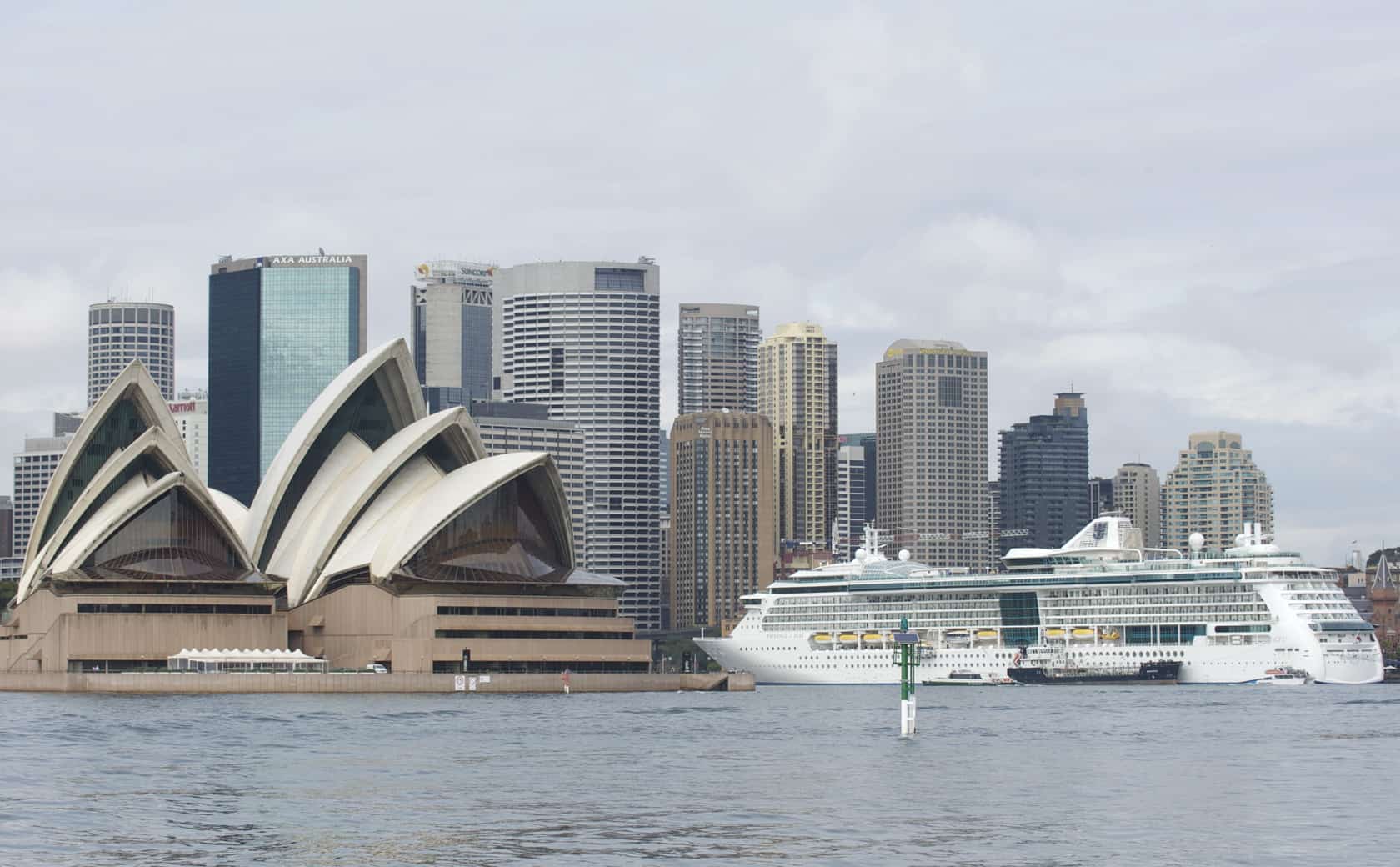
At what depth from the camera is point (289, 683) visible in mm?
103812

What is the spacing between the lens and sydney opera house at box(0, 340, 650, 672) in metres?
107

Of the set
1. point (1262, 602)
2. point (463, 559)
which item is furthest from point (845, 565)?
point (463, 559)

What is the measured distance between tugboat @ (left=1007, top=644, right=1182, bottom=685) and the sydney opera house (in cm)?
2696

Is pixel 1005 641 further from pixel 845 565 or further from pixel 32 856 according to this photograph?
pixel 32 856

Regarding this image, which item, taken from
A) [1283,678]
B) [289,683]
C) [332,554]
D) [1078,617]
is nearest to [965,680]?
[1078,617]

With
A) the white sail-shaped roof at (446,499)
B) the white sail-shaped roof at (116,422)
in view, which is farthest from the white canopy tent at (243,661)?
the white sail-shaped roof at (116,422)

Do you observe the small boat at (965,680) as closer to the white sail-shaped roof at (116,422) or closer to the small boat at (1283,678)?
the small boat at (1283,678)

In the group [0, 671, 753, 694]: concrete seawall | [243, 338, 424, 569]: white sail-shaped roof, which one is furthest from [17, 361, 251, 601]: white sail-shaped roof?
[0, 671, 753, 694]: concrete seawall

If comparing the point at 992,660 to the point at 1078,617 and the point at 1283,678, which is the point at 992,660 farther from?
Answer: the point at 1283,678

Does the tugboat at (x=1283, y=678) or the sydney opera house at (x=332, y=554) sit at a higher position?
the sydney opera house at (x=332, y=554)

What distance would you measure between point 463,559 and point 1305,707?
42.4 meters

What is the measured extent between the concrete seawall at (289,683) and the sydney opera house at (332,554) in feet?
4.01

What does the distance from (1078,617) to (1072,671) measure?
401cm

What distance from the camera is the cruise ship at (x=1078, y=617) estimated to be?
126062 mm
